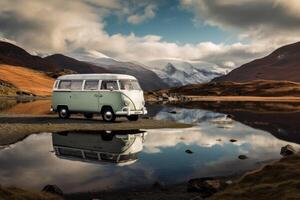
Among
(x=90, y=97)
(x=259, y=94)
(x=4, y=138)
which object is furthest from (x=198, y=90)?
(x=4, y=138)

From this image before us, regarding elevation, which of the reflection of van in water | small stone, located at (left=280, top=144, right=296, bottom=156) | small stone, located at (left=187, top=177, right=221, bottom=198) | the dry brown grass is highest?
the dry brown grass

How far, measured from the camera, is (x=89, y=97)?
34438 mm


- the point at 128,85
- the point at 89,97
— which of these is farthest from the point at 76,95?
the point at 128,85

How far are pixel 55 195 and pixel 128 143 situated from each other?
10.7 meters

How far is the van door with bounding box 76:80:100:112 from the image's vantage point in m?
34.1

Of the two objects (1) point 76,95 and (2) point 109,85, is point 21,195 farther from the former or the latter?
(1) point 76,95

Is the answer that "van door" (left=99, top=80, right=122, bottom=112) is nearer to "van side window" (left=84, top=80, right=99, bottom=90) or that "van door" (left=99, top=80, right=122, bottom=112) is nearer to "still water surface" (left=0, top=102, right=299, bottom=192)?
"van side window" (left=84, top=80, right=99, bottom=90)

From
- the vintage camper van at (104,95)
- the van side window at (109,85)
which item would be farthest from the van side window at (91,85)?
the van side window at (109,85)

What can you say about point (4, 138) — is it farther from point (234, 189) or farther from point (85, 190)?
point (234, 189)

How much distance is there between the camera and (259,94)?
15612cm

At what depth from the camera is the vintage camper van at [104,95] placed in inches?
1303

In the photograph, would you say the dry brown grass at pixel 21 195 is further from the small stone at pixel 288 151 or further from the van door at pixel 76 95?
the van door at pixel 76 95

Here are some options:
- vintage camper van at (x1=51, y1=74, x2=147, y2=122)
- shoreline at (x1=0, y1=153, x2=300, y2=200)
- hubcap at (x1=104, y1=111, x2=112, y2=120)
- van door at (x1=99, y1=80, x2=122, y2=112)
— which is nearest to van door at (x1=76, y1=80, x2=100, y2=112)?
vintage camper van at (x1=51, y1=74, x2=147, y2=122)

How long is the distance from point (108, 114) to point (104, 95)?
165 cm
